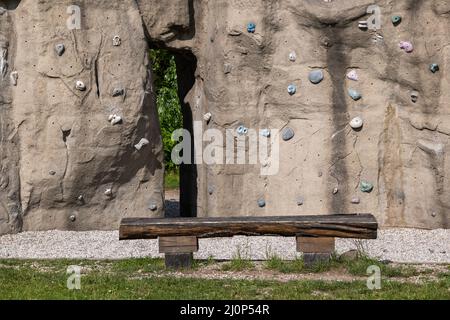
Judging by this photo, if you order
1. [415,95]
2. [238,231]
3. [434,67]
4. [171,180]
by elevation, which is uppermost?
[434,67]

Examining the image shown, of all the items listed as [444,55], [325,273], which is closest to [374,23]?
[444,55]

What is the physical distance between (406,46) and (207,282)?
4.11 metres

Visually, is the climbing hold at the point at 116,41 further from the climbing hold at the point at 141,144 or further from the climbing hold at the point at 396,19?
the climbing hold at the point at 396,19

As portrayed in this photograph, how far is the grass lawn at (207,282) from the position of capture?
7234 mm

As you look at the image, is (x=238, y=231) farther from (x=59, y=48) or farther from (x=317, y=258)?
(x=59, y=48)

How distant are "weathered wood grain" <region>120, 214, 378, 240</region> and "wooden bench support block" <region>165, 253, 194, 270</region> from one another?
0.57 feet

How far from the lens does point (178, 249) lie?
830cm

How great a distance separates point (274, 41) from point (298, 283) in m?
3.83

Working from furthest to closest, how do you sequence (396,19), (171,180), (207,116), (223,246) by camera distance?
(171,180), (207,116), (396,19), (223,246)

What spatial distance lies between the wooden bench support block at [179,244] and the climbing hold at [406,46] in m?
3.61

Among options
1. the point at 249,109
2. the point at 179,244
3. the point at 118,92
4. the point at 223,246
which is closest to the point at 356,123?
the point at 249,109

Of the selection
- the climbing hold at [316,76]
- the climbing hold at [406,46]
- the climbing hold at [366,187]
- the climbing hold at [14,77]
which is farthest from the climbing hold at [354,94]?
the climbing hold at [14,77]

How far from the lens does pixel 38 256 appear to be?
365 inches

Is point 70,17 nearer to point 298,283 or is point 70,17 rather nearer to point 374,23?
point 374,23
